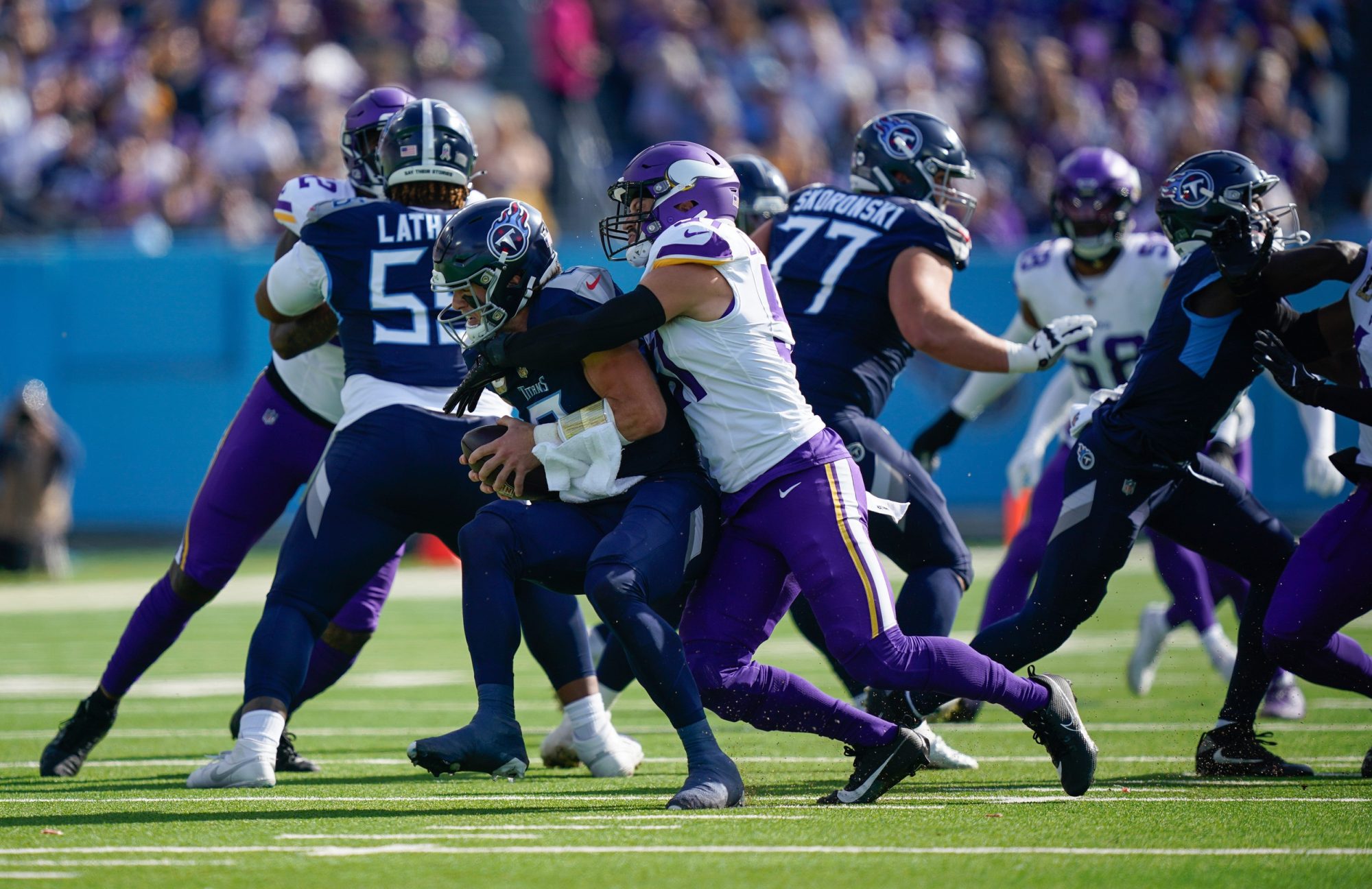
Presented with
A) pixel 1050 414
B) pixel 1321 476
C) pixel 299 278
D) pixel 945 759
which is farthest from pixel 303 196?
pixel 1321 476

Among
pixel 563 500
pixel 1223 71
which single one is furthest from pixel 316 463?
pixel 1223 71

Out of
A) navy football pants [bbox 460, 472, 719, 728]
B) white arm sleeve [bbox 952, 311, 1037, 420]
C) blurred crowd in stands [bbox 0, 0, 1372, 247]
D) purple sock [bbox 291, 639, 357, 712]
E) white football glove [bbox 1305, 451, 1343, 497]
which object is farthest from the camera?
blurred crowd in stands [bbox 0, 0, 1372, 247]

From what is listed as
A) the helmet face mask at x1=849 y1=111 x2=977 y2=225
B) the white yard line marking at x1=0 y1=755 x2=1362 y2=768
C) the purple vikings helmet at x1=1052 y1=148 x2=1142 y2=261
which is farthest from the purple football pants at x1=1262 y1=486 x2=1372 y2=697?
the purple vikings helmet at x1=1052 y1=148 x2=1142 y2=261

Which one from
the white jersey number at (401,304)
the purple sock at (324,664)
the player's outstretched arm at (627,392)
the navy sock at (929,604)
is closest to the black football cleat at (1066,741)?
the navy sock at (929,604)

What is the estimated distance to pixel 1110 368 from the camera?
22.9 feet

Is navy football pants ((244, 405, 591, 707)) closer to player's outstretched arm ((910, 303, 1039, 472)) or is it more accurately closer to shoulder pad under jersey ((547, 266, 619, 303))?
shoulder pad under jersey ((547, 266, 619, 303))

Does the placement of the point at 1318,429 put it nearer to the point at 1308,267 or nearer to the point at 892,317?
the point at 1308,267

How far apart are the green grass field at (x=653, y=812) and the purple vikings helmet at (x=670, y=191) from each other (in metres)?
1.52

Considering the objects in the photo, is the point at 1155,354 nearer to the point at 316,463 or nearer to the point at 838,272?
the point at 838,272

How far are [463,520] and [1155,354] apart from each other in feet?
6.67

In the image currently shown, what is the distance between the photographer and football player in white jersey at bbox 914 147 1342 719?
6.50 metres

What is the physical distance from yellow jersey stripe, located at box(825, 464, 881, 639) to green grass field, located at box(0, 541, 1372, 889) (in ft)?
1.58

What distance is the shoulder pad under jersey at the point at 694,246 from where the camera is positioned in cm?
448

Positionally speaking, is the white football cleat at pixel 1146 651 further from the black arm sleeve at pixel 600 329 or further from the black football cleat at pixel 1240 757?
the black arm sleeve at pixel 600 329
